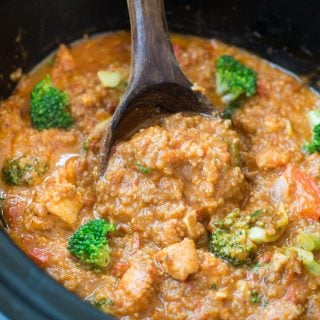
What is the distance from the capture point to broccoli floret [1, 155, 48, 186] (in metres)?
3.51

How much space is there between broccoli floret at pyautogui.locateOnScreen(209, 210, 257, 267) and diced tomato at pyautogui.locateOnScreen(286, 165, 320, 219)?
35 centimetres

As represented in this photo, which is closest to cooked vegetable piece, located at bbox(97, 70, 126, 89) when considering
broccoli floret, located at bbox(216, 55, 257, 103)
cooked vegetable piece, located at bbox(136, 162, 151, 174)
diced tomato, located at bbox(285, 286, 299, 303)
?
broccoli floret, located at bbox(216, 55, 257, 103)

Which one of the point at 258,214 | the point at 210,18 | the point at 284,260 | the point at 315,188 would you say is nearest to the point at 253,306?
the point at 284,260

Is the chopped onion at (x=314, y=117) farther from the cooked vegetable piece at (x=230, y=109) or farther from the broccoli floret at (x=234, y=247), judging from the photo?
the broccoli floret at (x=234, y=247)

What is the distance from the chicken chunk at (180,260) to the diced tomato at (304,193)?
72 centimetres

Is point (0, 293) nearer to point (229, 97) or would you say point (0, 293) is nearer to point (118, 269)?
point (118, 269)

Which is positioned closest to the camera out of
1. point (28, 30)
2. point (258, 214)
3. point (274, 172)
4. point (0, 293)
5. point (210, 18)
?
point (0, 293)

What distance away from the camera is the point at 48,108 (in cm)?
377

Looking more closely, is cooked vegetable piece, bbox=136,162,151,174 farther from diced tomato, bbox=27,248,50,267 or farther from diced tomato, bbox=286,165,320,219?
diced tomato, bbox=286,165,320,219

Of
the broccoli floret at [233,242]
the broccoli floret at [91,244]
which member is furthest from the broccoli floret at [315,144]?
the broccoli floret at [91,244]

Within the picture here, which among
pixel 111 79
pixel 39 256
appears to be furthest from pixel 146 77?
pixel 39 256

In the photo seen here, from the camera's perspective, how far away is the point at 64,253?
3.23m

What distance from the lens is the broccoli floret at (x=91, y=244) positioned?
3.14 meters

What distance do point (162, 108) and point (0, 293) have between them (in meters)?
1.63
